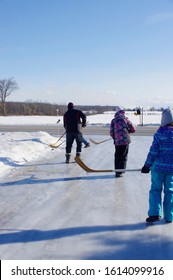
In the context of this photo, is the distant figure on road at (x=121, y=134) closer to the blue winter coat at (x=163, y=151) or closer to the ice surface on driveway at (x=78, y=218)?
the ice surface on driveway at (x=78, y=218)

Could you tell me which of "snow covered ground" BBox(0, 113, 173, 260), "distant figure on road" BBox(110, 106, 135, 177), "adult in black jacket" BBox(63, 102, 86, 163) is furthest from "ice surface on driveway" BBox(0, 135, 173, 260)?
"adult in black jacket" BBox(63, 102, 86, 163)

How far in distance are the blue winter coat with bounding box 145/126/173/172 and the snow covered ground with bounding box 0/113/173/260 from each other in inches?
31.4

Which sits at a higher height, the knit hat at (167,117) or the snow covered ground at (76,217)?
the knit hat at (167,117)

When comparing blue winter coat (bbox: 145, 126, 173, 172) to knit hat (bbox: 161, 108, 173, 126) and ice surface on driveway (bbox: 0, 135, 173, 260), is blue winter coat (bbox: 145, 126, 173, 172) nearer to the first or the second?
knit hat (bbox: 161, 108, 173, 126)

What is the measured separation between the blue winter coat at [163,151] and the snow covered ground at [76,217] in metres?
0.80

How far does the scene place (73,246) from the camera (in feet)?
13.5

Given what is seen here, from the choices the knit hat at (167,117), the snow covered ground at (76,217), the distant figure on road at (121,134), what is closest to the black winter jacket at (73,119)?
the snow covered ground at (76,217)

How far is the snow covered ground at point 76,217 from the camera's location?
397 centimetres

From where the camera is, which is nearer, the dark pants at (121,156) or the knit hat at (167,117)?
the knit hat at (167,117)

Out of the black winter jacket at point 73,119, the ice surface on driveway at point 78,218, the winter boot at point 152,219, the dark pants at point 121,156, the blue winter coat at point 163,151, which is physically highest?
the black winter jacket at point 73,119

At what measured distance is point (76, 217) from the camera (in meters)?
5.21

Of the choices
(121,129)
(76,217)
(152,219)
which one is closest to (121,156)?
(121,129)

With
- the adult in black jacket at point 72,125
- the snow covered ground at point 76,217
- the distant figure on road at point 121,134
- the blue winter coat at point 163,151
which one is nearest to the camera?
the snow covered ground at point 76,217
